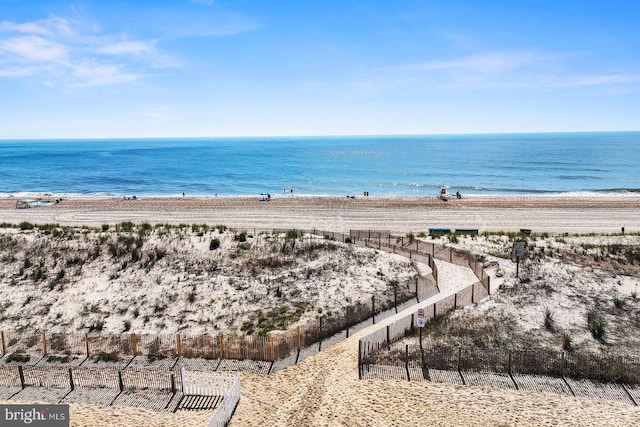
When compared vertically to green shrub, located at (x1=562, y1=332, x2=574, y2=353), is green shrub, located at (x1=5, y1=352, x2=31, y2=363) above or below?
below

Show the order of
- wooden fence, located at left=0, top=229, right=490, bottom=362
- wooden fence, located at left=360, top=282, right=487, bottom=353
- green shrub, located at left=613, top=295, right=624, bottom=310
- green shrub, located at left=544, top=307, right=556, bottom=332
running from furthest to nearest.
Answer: green shrub, located at left=613, top=295, right=624, bottom=310, green shrub, located at left=544, top=307, right=556, bottom=332, wooden fence, located at left=360, top=282, right=487, bottom=353, wooden fence, located at left=0, top=229, right=490, bottom=362

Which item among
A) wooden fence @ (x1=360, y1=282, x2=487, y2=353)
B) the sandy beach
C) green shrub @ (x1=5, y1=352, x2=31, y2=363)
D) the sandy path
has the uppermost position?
the sandy beach

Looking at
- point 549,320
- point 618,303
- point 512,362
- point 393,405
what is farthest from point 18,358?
point 618,303

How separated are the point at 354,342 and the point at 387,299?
4.80 m

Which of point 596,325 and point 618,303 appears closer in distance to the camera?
point 596,325

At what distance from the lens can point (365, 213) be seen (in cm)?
5166

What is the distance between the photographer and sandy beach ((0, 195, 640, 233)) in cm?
4556

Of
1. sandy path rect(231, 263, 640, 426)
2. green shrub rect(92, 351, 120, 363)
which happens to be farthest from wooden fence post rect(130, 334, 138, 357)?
sandy path rect(231, 263, 640, 426)

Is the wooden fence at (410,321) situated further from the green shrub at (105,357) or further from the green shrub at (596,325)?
the green shrub at (105,357)

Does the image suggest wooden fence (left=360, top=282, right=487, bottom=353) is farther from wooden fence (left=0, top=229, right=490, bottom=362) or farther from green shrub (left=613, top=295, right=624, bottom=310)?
green shrub (left=613, top=295, right=624, bottom=310)

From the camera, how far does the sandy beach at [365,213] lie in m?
45.6

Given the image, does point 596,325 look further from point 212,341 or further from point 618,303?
point 212,341

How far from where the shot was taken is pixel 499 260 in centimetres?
3000

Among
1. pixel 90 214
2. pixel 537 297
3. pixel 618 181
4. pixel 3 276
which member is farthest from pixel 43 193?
pixel 618 181
